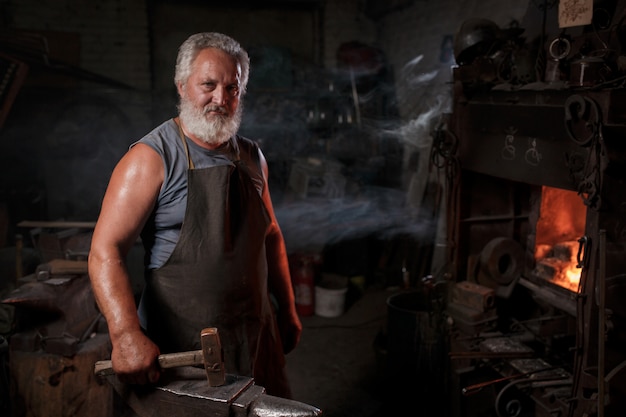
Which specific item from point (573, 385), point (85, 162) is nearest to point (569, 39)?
point (573, 385)

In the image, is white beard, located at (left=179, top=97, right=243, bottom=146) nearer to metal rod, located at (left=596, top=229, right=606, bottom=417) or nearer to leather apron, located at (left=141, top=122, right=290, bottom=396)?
leather apron, located at (left=141, top=122, right=290, bottom=396)

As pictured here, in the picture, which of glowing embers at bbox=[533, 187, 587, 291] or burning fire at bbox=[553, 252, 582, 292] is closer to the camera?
burning fire at bbox=[553, 252, 582, 292]

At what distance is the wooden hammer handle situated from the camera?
2.12m

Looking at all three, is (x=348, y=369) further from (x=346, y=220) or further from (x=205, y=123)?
(x=205, y=123)

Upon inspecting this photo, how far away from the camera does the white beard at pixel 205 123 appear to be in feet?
8.90

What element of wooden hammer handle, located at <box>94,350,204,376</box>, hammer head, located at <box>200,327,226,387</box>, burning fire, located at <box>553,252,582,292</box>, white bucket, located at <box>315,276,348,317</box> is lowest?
white bucket, located at <box>315,276,348,317</box>

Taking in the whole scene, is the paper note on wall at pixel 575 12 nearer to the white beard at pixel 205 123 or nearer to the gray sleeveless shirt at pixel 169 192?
the white beard at pixel 205 123

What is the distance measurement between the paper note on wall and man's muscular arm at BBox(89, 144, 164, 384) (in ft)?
9.16

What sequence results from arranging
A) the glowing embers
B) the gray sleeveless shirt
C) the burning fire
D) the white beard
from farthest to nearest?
the glowing embers, the burning fire, the white beard, the gray sleeveless shirt

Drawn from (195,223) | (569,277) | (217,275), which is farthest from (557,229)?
(195,223)

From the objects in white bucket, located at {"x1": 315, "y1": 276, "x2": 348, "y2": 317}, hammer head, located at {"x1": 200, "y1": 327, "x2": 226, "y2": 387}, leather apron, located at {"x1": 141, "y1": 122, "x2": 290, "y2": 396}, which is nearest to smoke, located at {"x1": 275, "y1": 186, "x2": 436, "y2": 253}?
white bucket, located at {"x1": 315, "y1": 276, "x2": 348, "y2": 317}

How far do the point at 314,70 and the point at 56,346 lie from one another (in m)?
7.54

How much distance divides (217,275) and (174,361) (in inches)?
21.8

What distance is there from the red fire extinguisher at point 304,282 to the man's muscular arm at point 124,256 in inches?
181
